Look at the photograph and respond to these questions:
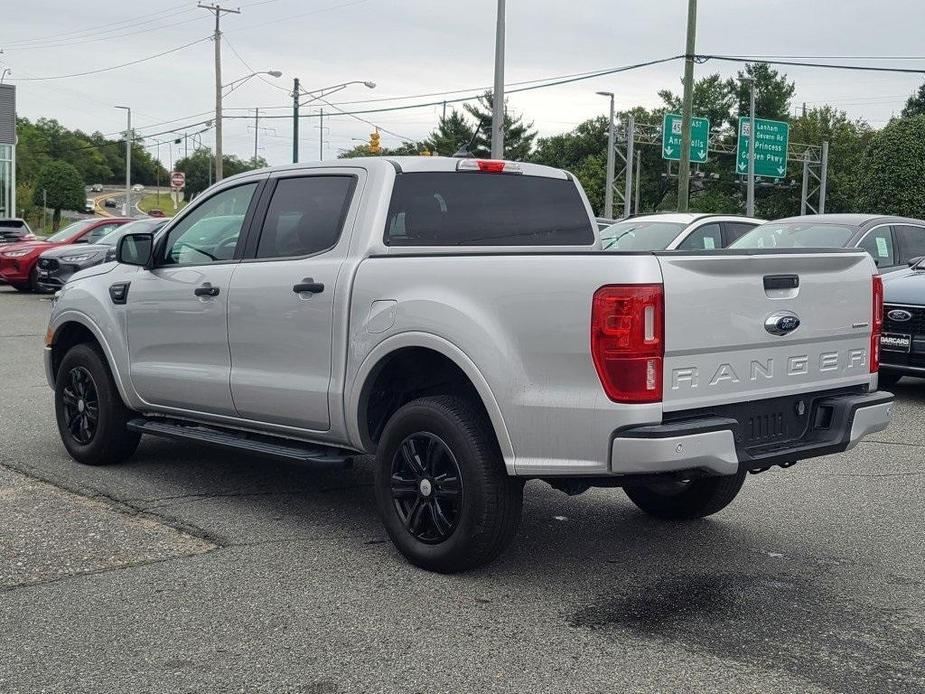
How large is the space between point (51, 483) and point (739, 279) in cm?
420

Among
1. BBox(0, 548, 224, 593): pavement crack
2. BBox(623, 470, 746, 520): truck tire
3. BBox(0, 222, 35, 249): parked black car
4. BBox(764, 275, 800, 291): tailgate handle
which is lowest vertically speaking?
BBox(0, 548, 224, 593): pavement crack

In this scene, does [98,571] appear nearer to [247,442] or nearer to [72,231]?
[247,442]

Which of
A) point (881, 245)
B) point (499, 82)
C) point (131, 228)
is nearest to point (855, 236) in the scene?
point (881, 245)

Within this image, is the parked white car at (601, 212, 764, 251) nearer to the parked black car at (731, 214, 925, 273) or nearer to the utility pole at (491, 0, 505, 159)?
the parked black car at (731, 214, 925, 273)

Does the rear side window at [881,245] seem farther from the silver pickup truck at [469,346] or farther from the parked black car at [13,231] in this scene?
the parked black car at [13,231]

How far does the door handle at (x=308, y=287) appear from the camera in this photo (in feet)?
17.7

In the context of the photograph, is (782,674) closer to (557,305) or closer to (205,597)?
(557,305)

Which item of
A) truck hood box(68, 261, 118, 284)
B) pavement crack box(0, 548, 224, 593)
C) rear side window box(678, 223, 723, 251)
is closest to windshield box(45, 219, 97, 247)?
rear side window box(678, 223, 723, 251)

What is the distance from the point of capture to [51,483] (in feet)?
21.4

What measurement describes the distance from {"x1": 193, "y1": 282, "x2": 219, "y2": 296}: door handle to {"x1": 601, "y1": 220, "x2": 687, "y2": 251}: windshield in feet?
28.9

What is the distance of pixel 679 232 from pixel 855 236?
332 cm

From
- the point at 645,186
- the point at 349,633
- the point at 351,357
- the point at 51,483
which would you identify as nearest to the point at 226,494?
the point at 51,483

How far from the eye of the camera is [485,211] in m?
5.90

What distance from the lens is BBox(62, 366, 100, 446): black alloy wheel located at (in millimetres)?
6992
